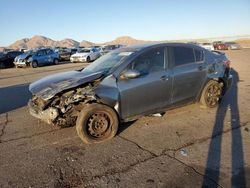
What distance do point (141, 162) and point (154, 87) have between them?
189cm

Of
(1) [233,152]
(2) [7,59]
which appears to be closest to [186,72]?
(1) [233,152]

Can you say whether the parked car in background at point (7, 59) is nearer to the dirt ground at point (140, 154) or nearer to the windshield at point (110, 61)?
the dirt ground at point (140, 154)

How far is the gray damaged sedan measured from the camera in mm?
5355

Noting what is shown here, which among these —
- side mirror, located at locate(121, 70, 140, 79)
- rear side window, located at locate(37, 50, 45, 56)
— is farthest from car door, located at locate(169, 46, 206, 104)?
rear side window, located at locate(37, 50, 45, 56)

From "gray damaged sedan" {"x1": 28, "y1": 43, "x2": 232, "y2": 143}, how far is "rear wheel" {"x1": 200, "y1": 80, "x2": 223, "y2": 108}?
1.49 ft

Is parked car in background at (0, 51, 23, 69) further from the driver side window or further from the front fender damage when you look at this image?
the driver side window

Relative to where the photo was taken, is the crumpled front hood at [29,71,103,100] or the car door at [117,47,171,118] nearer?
the crumpled front hood at [29,71,103,100]

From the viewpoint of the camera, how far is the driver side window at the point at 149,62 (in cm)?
576

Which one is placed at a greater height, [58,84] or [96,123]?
[58,84]

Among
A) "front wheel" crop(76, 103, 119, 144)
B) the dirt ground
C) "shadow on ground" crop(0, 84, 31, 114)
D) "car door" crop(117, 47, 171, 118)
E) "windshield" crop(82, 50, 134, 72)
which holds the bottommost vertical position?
"shadow on ground" crop(0, 84, 31, 114)

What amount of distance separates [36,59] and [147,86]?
911 inches

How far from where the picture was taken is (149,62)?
596cm

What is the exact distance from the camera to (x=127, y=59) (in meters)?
5.73

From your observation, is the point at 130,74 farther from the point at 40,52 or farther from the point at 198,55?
the point at 40,52
